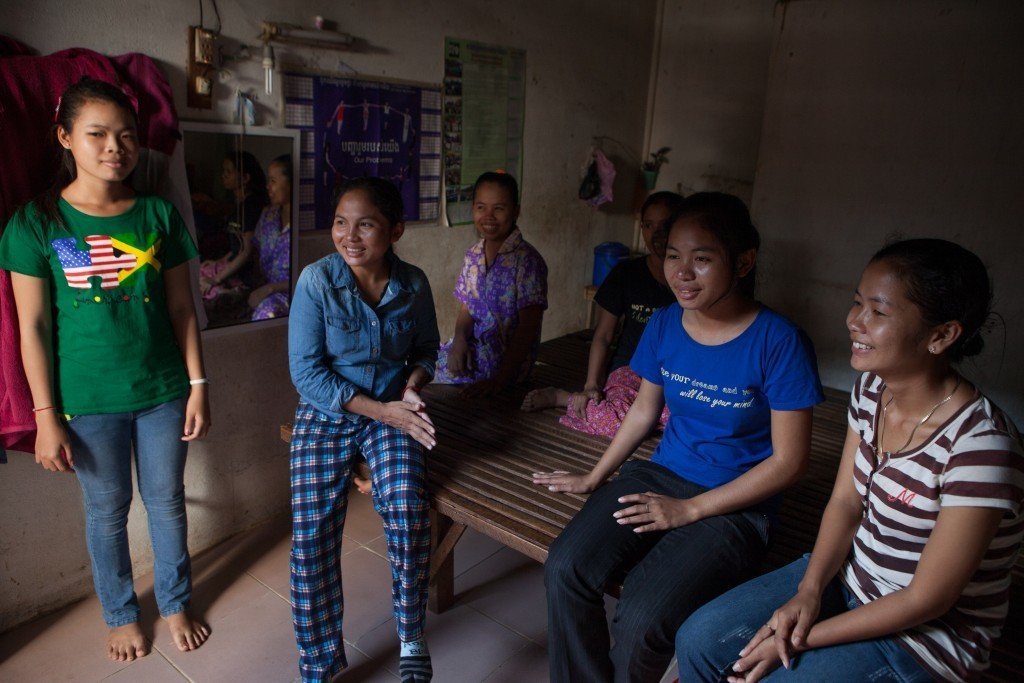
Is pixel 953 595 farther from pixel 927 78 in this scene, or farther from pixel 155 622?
pixel 927 78

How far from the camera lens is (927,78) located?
3621 millimetres

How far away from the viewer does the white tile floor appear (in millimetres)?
2344

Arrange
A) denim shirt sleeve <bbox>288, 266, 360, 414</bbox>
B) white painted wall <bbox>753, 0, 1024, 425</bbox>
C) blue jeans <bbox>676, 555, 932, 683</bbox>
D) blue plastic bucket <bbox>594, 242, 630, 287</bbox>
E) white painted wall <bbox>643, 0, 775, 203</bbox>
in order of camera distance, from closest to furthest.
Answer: blue jeans <bbox>676, 555, 932, 683</bbox>
denim shirt sleeve <bbox>288, 266, 360, 414</bbox>
white painted wall <bbox>753, 0, 1024, 425</bbox>
white painted wall <bbox>643, 0, 775, 203</bbox>
blue plastic bucket <bbox>594, 242, 630, 287</bbox>

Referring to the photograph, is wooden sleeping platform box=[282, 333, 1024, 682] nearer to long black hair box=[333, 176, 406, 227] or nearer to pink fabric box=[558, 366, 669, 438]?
pink fabric box=[558, 366, 669, 438]

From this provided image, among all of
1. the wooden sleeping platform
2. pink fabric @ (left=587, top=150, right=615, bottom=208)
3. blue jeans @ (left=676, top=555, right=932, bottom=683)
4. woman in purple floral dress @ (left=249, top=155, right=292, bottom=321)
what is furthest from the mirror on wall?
pink fabric @ (left=587, top=150, right=615, bottom=208)

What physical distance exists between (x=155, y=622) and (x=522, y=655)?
4.46ft

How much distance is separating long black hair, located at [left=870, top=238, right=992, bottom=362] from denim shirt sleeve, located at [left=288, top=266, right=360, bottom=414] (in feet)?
5.19

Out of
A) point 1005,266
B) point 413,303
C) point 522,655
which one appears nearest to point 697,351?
point 413,303

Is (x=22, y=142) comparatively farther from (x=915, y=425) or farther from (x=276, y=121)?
(x=915, y=425)

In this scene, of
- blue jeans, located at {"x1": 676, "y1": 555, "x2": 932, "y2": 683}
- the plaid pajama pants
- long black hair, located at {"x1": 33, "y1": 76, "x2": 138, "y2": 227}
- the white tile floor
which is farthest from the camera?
the white tile floor

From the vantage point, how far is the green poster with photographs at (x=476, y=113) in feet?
11.7

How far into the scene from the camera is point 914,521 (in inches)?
55.0

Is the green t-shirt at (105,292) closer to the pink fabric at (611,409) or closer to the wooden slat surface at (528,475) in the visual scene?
the wooden slat surface at (528,475)

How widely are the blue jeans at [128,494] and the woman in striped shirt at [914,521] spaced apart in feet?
5.83
